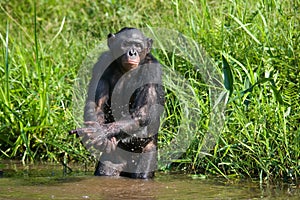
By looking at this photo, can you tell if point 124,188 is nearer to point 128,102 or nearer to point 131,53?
point 128,102

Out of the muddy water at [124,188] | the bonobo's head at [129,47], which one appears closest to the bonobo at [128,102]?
the bonobo's head at [129,47]

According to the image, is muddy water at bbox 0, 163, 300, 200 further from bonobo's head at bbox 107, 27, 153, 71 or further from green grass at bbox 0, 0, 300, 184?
bonobo's head at bbox 107, 27, 153, 71

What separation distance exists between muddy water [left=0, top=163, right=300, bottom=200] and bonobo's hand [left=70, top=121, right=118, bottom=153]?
0.26 metres

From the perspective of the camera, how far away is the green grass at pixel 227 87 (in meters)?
5.06

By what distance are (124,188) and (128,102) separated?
0.71m

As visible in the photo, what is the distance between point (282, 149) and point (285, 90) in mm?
631

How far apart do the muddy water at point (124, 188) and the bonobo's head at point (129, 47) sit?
2.80ft

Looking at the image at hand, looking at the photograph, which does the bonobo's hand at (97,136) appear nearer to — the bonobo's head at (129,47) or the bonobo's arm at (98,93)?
the bonobo's arm at (98,93)

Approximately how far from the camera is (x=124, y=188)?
15.4 ft

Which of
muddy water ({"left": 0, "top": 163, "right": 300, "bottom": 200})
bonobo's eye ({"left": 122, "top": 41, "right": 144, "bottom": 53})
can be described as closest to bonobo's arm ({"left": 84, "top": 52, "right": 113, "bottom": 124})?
bonobo's eye ({"left": 122, "top": 41, "right": 144, "bottom": 53})

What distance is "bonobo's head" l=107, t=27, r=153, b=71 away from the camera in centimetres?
505

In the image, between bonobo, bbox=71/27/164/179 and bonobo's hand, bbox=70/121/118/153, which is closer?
bonobo's hand, bbox=70/121/118/153

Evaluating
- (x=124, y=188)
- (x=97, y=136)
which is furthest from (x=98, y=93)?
(x=124, y=188)

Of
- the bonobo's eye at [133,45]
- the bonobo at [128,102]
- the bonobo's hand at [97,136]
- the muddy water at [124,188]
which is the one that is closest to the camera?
the muddy water at [124,188]
